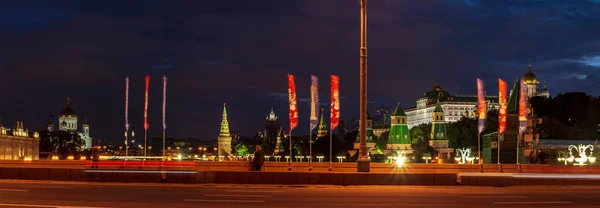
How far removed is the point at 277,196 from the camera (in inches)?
1166

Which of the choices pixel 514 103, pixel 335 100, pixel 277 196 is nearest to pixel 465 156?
pixel 514 103

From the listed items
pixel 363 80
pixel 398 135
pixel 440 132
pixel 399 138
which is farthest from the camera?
pixel 440 132

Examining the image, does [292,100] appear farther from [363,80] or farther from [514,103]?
[514,103]

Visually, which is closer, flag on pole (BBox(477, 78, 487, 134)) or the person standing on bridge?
the person standing on bridge

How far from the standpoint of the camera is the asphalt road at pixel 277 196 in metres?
26.0

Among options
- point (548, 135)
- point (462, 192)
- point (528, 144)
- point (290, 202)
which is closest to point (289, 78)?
point (462, 192)

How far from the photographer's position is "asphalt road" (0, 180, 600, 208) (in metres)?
26.0

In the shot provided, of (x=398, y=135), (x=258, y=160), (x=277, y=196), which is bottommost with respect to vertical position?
(x=277, y=196)

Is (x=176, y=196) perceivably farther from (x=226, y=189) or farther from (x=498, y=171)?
(x=498, y=171)

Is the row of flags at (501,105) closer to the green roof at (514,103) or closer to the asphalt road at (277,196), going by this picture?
the green roof at (514,103)

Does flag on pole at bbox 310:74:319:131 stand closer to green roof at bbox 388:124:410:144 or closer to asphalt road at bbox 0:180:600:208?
asphalt road at bbox 0:180:600:208

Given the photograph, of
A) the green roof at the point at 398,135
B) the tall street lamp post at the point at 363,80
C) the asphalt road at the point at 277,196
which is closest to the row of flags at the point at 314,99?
the tall street lamp post at the point at 363,80

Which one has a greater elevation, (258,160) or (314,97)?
(314,97)

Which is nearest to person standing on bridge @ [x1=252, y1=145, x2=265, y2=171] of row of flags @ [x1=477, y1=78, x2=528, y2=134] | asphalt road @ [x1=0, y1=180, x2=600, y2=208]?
asphalt road @ [x1=0, y1=180, x2=600, y2=208]
